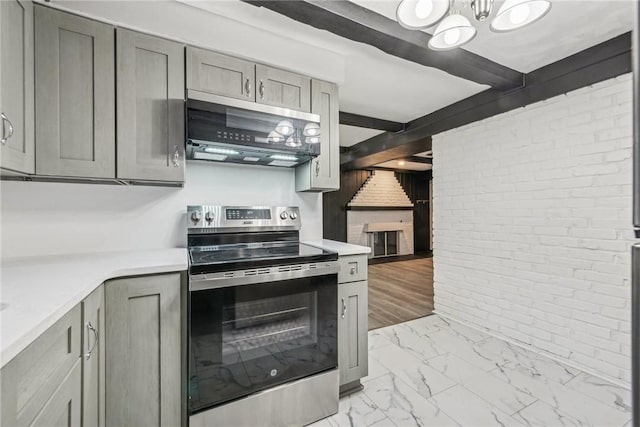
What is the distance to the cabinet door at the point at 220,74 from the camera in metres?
1.73

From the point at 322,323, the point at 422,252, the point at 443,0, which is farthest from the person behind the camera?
the point at 422,252

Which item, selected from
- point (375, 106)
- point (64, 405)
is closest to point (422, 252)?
point (375, 106)

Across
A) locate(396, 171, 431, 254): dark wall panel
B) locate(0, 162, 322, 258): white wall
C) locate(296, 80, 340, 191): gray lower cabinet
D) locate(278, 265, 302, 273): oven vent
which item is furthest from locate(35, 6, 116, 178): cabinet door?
locate(396, 171, 431, 254): dark wall panel

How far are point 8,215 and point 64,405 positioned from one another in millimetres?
1285

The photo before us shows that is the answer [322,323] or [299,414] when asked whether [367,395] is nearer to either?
[299,414]

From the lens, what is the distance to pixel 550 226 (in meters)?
2.38

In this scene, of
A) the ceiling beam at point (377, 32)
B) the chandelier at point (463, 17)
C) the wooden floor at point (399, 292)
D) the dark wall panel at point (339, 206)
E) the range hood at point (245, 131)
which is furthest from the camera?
the dark wall panel at point (339, 206)

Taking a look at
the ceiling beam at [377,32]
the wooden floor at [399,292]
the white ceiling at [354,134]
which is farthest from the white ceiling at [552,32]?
the wooden floor at [399,292]

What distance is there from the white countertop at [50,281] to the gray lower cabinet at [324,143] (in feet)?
3.53

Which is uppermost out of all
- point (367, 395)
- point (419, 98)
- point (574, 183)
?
point (419, 98)

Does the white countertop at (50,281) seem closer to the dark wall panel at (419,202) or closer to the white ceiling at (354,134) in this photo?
the white ceiling at (354,134)

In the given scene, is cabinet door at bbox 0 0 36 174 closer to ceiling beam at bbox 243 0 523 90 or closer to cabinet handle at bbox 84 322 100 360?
cabinet handle at bbox 84 322 100 360

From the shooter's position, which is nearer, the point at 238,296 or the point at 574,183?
the point at 238,296

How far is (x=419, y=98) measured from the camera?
10.0 feet
